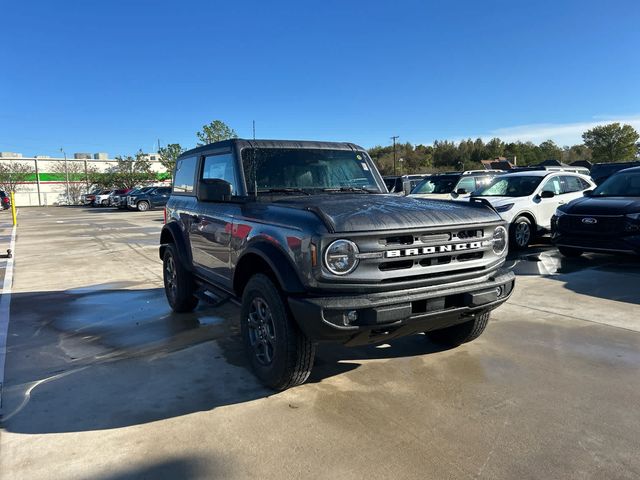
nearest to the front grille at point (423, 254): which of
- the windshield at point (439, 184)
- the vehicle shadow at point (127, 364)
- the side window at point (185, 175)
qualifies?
the vehicle shadow at point (127, 364)

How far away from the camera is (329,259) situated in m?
3.12

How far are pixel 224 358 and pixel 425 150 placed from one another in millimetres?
100274

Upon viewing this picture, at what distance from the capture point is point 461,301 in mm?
3506

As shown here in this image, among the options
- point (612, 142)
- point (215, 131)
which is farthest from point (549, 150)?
point (215, 131)

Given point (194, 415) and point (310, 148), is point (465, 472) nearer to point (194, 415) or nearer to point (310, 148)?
point (194, 415)

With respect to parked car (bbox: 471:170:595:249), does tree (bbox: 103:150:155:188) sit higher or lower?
higher

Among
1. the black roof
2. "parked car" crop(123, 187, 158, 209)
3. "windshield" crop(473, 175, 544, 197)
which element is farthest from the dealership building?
the black roof

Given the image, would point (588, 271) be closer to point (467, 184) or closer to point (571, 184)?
point (571, 184)

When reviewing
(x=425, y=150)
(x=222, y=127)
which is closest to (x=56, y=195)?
(x=222, y=127)

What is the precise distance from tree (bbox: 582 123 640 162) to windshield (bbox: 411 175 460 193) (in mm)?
66785

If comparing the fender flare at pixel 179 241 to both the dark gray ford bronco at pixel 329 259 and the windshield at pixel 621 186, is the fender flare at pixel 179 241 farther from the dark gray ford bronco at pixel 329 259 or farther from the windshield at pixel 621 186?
the windshield at pixel 621 186

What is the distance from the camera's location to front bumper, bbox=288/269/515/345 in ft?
10.1

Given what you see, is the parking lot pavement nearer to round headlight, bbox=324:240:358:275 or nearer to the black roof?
round headlight, bbox=324:240:358:275

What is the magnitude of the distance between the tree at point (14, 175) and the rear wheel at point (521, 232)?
56.8 m
